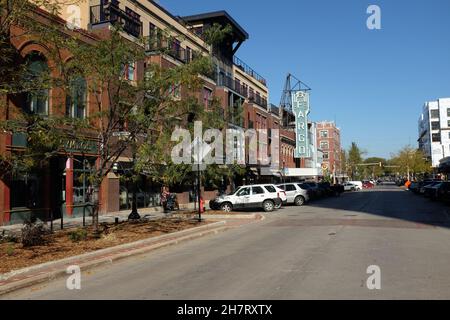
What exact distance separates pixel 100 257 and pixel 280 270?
4467 mm

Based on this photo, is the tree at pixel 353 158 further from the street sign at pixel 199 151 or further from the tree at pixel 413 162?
the street sign at pixel 199 151

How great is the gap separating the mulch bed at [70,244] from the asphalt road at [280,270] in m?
1.46

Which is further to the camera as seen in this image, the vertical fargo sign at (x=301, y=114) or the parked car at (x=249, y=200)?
the vertical fargo sign at (x=301, y=114)

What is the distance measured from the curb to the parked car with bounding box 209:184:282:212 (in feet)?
35.0

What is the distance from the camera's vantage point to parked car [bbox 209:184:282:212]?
27906 millimetres

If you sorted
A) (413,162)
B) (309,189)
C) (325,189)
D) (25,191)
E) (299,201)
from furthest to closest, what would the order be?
(413,162), (325,189), (309,189), (299,201), (25,191)

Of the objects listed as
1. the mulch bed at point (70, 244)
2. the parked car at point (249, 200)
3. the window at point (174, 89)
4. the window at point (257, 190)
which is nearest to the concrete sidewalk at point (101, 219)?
the mulch bed at point (70, 244)

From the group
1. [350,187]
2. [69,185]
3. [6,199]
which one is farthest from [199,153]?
[350,187]

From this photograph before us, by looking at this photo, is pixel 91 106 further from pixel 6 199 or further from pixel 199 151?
pixel 199 151

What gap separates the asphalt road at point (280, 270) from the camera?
734cm

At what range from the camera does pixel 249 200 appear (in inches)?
1104

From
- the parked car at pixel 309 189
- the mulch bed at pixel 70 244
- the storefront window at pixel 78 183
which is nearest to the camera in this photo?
the mulch bed at pixel 70 244

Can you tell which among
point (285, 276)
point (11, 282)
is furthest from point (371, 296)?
point (11, 282)

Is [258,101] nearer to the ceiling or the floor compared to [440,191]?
nearer to the ceiling
